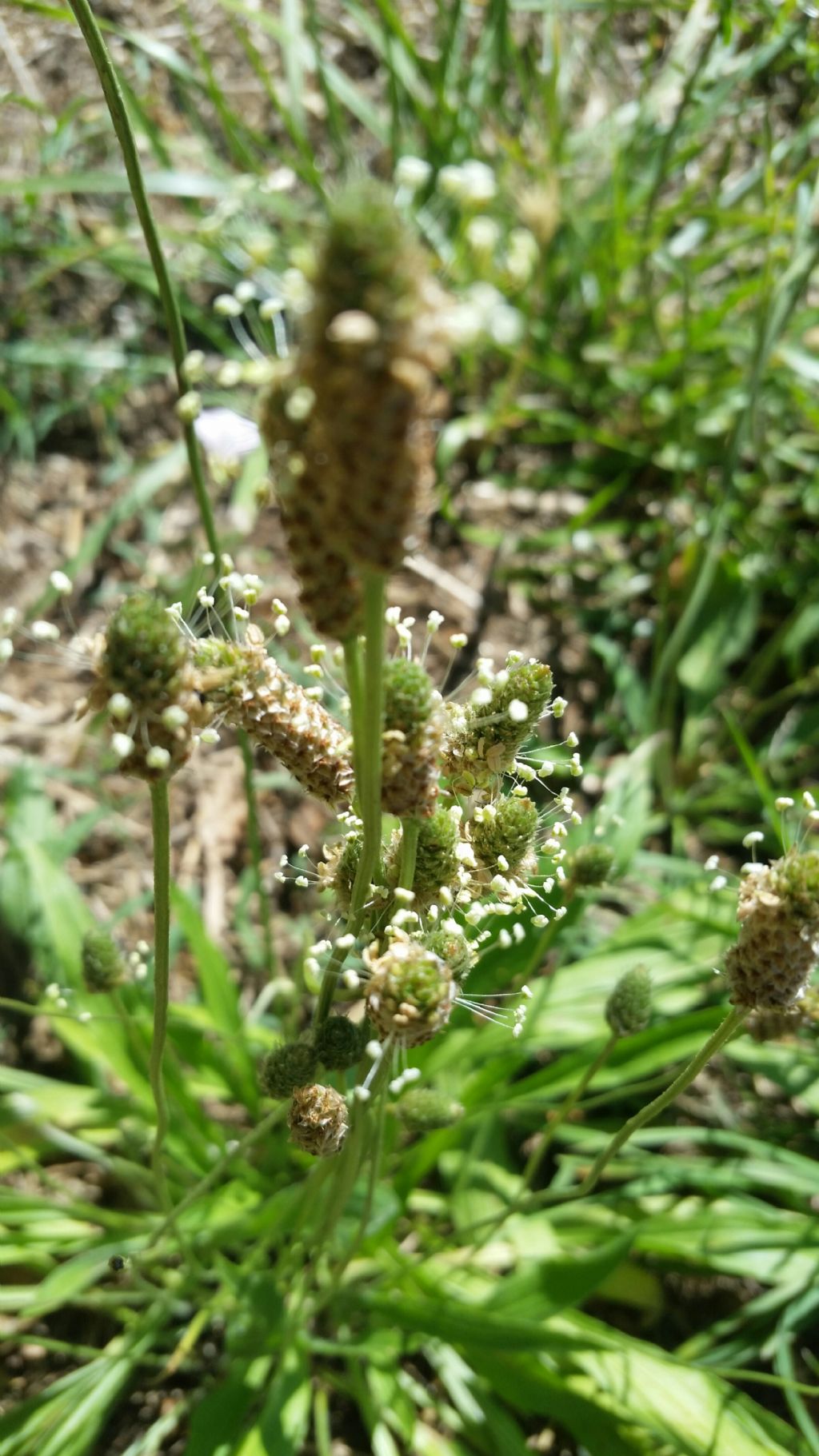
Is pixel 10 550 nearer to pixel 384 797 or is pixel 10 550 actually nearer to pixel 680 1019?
pixel 680 1019

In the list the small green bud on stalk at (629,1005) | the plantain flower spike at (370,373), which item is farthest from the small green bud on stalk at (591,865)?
the plantain flower spike at (370,373)

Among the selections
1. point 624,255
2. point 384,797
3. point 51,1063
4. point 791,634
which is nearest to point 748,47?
point 624,255

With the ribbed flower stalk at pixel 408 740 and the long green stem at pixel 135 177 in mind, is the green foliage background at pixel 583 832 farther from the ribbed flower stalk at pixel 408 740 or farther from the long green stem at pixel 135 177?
the ribbed flower stalk at pixel 408 740

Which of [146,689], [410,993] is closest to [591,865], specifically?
[410,993]

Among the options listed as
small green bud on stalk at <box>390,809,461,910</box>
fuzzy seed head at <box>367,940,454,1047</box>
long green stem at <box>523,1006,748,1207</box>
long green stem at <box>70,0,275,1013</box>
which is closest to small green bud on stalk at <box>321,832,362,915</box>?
small green bud on stalk at <box>390,809,461,910</box>

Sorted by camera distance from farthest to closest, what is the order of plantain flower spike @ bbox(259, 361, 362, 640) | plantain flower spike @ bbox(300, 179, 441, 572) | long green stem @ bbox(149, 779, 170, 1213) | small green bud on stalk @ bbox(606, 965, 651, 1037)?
1. small green bud on stalk @ bbox(606, 965, 651, 1037)
2. long green stem @ bbox(149, 779, 170, 1213)
3. plantain flower spike @ bbox(259, 361, 362, 640)
4. plantain flower spike @ bbox(300, 179, 441, 572)

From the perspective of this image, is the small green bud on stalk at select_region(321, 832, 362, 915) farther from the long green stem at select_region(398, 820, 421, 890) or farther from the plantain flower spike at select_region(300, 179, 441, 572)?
the plantain flower spike at select_region(300, 179, 441, 572)

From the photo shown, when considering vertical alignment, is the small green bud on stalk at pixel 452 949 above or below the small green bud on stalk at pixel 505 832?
below
